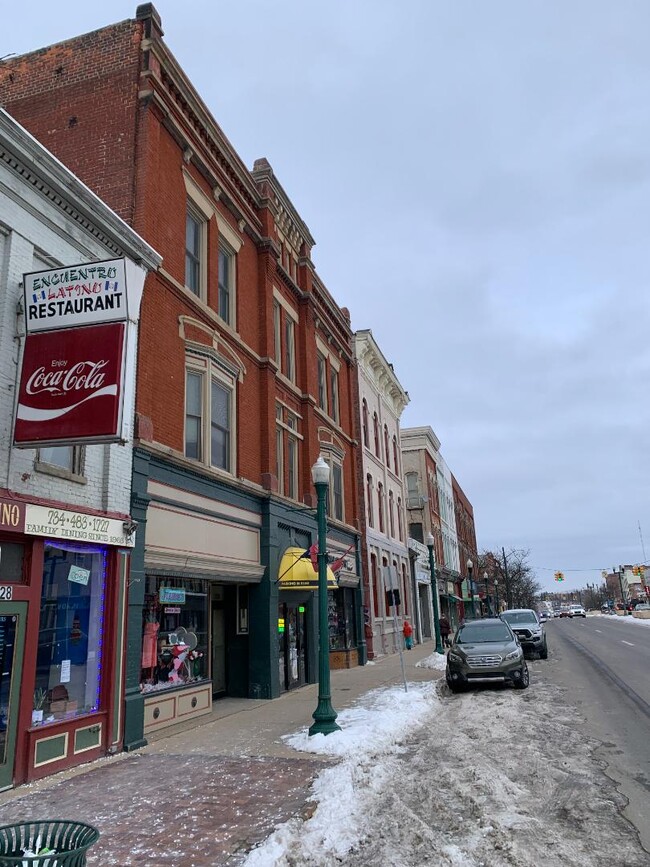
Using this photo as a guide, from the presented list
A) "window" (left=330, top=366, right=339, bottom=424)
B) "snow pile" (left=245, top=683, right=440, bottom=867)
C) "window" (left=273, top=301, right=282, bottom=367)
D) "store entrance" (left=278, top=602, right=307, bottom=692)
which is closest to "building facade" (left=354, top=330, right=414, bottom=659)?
"window" (left=330, top=366, right=339, bottom=424)

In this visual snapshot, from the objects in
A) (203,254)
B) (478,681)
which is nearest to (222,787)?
(478,681)

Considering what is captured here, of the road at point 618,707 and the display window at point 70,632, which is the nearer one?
the road at point 618,707

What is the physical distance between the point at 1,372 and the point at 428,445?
4129 cm

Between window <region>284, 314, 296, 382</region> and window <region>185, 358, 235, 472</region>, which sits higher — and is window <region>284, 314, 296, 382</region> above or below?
above

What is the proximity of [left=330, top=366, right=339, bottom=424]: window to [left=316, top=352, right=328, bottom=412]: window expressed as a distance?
0.93 m

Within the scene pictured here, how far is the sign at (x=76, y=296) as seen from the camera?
8.91 meters

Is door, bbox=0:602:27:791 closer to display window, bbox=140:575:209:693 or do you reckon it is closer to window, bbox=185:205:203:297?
display window, bbox=140:575:209:693

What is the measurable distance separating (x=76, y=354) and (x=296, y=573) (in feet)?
32.2

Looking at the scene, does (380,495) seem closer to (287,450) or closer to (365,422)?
(365,422)

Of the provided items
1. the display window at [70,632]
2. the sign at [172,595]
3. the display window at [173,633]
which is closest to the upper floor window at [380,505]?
the display window at [173,633]

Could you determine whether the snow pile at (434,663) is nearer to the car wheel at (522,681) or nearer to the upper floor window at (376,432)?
the car wheel at (522,681)

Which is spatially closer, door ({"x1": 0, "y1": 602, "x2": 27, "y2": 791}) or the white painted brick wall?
door ({"x1": 0, "y1": 602, "x2": 27, "y2": 791})

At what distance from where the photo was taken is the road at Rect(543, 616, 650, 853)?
726cm

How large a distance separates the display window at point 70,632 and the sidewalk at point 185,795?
89 centimetres
